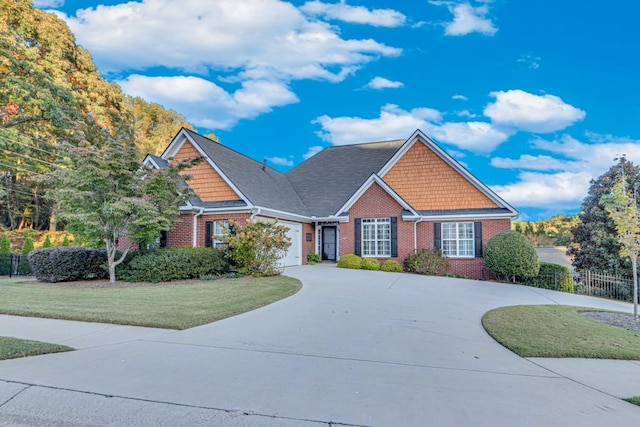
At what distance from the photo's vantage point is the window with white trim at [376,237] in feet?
60.3

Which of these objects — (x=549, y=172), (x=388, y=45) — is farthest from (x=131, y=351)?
(x=549, y=172)

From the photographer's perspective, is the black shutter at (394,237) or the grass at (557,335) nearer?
the grass at (557,335)

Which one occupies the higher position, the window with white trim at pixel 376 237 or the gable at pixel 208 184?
the gable at pixel 208 184

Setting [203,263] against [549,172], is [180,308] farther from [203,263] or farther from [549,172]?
[549,172]

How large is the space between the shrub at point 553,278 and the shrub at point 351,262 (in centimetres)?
759

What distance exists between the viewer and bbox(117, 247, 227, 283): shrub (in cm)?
1341

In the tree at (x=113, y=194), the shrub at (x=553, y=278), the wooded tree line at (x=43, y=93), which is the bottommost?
the shrub at (x=553, y=278)

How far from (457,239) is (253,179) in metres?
10.9

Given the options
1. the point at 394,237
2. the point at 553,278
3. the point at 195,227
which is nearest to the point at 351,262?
the point at 394,237

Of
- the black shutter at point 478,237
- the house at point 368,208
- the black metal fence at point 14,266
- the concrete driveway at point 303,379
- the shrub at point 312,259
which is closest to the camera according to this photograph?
the concrete driveway at point 303,379

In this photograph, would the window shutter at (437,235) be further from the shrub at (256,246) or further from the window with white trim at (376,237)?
the shrub at (256,246)

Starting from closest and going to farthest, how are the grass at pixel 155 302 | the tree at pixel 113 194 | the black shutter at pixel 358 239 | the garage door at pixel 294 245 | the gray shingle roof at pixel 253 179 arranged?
the grass at pixel 155 302 → the tree at pixel 113 194 → the gray shingle roof at pixel 253 179 → the garage door at pixel 294 245 → the black shutter at pixel 358 239

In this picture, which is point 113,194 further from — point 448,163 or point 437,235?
point 448,163

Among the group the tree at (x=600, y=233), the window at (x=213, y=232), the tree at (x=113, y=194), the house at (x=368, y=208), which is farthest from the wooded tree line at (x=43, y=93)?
the tree at (x=600, y=233)
